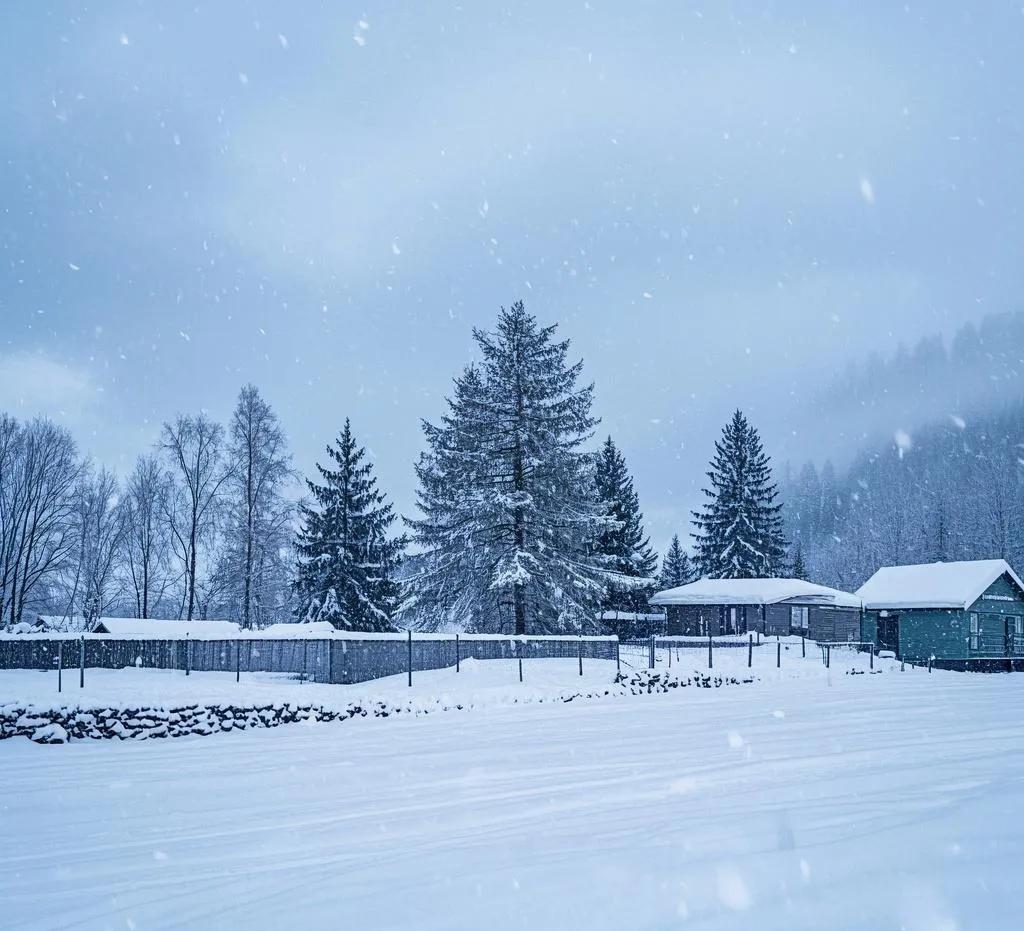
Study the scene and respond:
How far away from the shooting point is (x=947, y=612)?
46500mm

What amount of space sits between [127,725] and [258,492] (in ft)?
86.8

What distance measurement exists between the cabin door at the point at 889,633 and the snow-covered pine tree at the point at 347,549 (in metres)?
27.2

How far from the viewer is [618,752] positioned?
1351cm

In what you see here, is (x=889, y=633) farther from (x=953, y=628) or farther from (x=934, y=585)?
(x=953, y=628)

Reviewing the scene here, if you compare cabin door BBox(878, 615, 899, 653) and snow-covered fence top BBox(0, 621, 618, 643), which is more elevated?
snow-covered fence top BBox(0, 621, 618, 643)

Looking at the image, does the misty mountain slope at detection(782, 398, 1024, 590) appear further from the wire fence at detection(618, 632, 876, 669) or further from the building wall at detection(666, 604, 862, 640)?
the wire fence at detection(618, 632, 876, 669)

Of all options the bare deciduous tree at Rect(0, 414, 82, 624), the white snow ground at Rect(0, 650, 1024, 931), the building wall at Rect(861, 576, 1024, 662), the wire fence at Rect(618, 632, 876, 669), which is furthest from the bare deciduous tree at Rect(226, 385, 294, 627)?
the building wall at Rect(861, 576, 1024, 662)

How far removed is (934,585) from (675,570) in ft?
67.3

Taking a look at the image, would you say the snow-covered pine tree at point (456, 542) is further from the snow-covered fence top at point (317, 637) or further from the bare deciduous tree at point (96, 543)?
the bare deciduous tree at point (96, 543)

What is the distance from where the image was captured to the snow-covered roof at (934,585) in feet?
152

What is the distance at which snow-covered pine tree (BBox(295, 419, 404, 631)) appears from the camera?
4153 cm

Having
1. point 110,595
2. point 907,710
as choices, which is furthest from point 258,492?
point 907,710

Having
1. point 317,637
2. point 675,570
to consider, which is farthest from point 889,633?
point 317,637

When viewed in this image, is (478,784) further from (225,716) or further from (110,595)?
(110,595)
